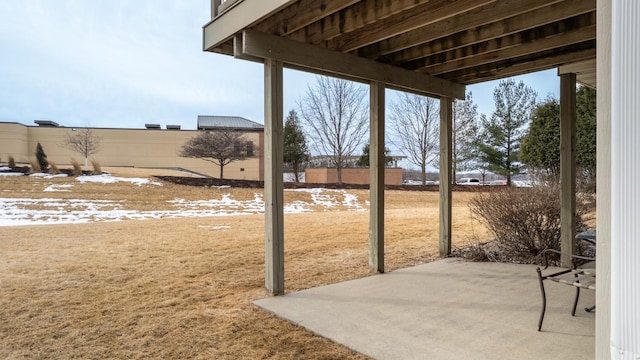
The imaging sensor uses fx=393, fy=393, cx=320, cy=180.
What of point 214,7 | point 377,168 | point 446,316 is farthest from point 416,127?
point 446,316

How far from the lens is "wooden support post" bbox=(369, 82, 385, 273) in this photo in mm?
4719

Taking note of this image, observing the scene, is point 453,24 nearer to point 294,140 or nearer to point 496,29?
point 496,29

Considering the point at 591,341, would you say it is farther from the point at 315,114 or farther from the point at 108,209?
the point at 315,114

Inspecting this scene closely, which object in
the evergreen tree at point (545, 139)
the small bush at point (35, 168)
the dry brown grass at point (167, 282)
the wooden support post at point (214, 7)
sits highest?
the wooden support post at point (214, 7)

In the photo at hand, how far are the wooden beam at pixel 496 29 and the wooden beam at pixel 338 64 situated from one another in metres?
0.24

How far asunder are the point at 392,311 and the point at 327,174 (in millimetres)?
19762

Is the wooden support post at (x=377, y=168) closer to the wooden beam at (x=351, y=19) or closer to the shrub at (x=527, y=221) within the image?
the wooden beam at (x=351, y=19)

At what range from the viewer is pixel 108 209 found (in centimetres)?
1252

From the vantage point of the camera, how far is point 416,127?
73.5ft

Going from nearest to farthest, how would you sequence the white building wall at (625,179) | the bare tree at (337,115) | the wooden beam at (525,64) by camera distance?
the white building wall at (625,179) → the wooden beam at (525,64) → the bare tree at (337,115)

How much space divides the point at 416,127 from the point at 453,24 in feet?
62.7

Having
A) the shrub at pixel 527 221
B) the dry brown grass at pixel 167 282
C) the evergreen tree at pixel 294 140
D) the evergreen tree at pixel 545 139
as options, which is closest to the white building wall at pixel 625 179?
the dry brown grass at pixel 167 282

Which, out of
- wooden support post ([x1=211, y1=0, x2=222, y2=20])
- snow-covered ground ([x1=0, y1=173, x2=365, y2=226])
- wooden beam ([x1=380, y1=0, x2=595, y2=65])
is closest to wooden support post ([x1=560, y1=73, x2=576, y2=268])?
wooden beam ([x1=380, y1=0, x2=595, y2=65])

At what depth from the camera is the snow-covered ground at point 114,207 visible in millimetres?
10922
